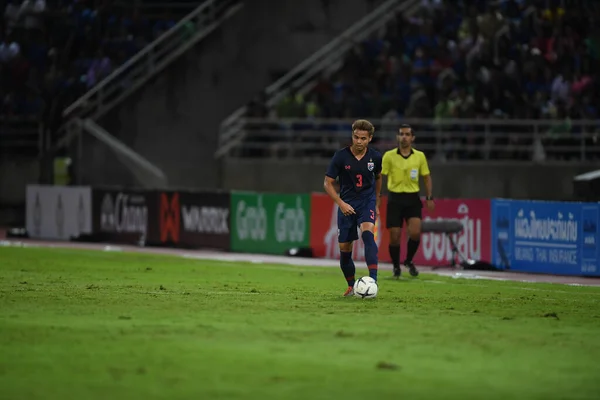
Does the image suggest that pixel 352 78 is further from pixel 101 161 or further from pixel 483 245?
pixel 483 245

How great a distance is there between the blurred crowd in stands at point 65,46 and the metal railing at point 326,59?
429cm

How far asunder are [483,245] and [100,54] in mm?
17841

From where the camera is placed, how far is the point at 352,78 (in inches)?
1383

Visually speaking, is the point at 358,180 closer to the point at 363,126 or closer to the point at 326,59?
the point at 363,126

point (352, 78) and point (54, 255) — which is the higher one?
point (352, 78)

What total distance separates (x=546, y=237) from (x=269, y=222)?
704cm

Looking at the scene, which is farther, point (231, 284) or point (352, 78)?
point (352, 78)

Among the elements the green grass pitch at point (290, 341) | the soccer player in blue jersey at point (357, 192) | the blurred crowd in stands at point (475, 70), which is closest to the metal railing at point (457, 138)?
the blurred crowd in stands at point (475, 70)

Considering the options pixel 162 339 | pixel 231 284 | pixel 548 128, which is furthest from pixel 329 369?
pixel 548 128

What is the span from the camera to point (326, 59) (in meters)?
37.2

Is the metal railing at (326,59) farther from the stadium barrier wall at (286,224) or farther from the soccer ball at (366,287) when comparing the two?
the soccer ball at (366,287)

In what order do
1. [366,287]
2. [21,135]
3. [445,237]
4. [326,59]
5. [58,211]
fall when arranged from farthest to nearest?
1. [21,135]
2. [326,59]
3. [58,211]
4. [445,237]
5. [366,287]

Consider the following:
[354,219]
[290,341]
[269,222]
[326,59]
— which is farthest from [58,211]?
[290,341]

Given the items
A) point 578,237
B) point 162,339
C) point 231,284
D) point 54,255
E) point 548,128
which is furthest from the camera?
point 548,128
